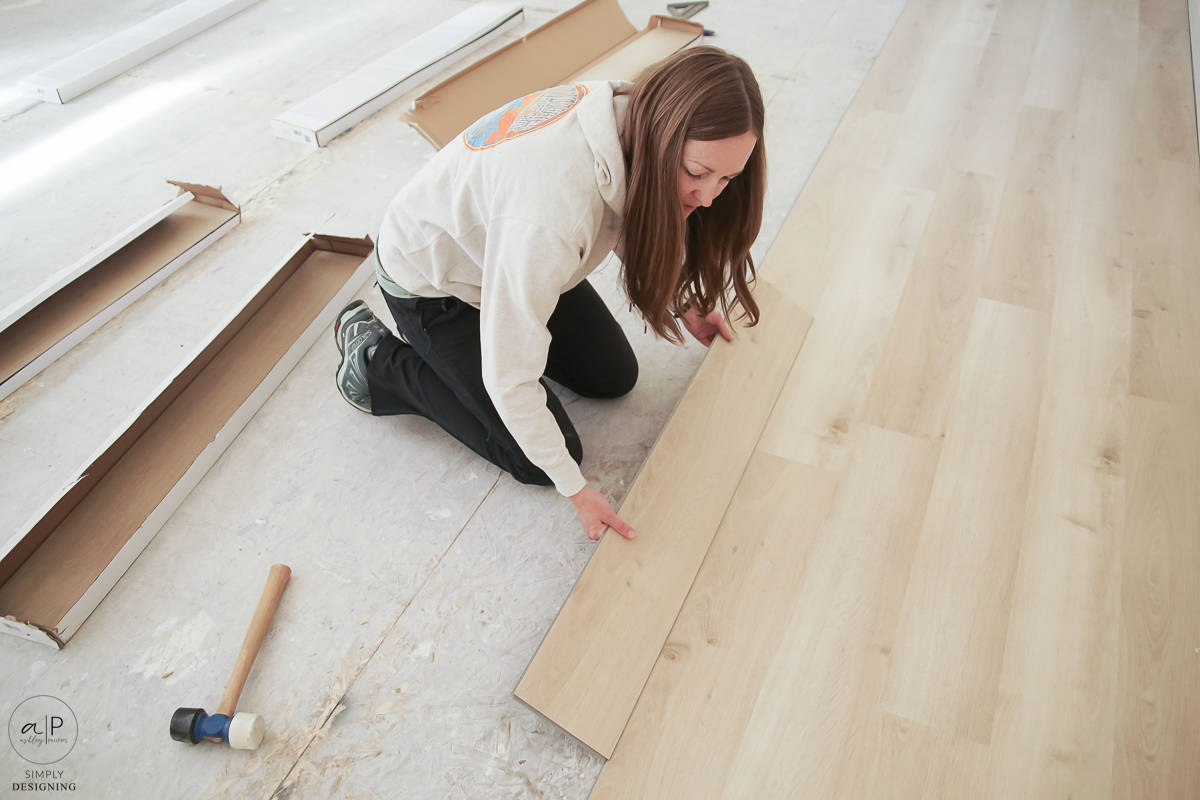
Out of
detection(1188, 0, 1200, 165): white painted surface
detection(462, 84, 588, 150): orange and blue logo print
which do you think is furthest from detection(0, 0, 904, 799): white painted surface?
detection(1188, 0, 1200, 165): white painted surface

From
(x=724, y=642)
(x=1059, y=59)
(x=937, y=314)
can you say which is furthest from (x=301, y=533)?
(x=1059, y=59)

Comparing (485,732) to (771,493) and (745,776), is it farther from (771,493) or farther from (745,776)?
(771,493)

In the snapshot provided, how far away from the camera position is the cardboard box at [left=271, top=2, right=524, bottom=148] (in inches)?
113

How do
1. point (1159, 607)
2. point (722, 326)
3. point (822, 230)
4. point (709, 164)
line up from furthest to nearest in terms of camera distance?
point (822, 230)
point (722, 326)
point (1159, 607)
point (709, 164)

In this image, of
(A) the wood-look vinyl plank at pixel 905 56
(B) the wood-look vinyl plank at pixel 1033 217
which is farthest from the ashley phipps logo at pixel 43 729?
(A) the wood-look vinyl plank at pixel 905 56

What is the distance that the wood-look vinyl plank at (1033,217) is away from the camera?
→ 221 centimetres

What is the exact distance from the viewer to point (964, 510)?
65.8 inches

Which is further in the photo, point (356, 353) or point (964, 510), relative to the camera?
point (356, 353)

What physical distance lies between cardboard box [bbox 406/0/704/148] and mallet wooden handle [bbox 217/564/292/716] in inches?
63.4

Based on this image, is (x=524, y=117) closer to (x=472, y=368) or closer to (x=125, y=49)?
(x=472, y=368)

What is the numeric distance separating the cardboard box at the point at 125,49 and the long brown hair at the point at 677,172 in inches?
119

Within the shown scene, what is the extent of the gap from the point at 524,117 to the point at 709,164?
36 centimetres

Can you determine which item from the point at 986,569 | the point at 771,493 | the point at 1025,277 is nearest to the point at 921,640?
the point at 986,569

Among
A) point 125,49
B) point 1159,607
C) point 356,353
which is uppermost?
point 125,49
